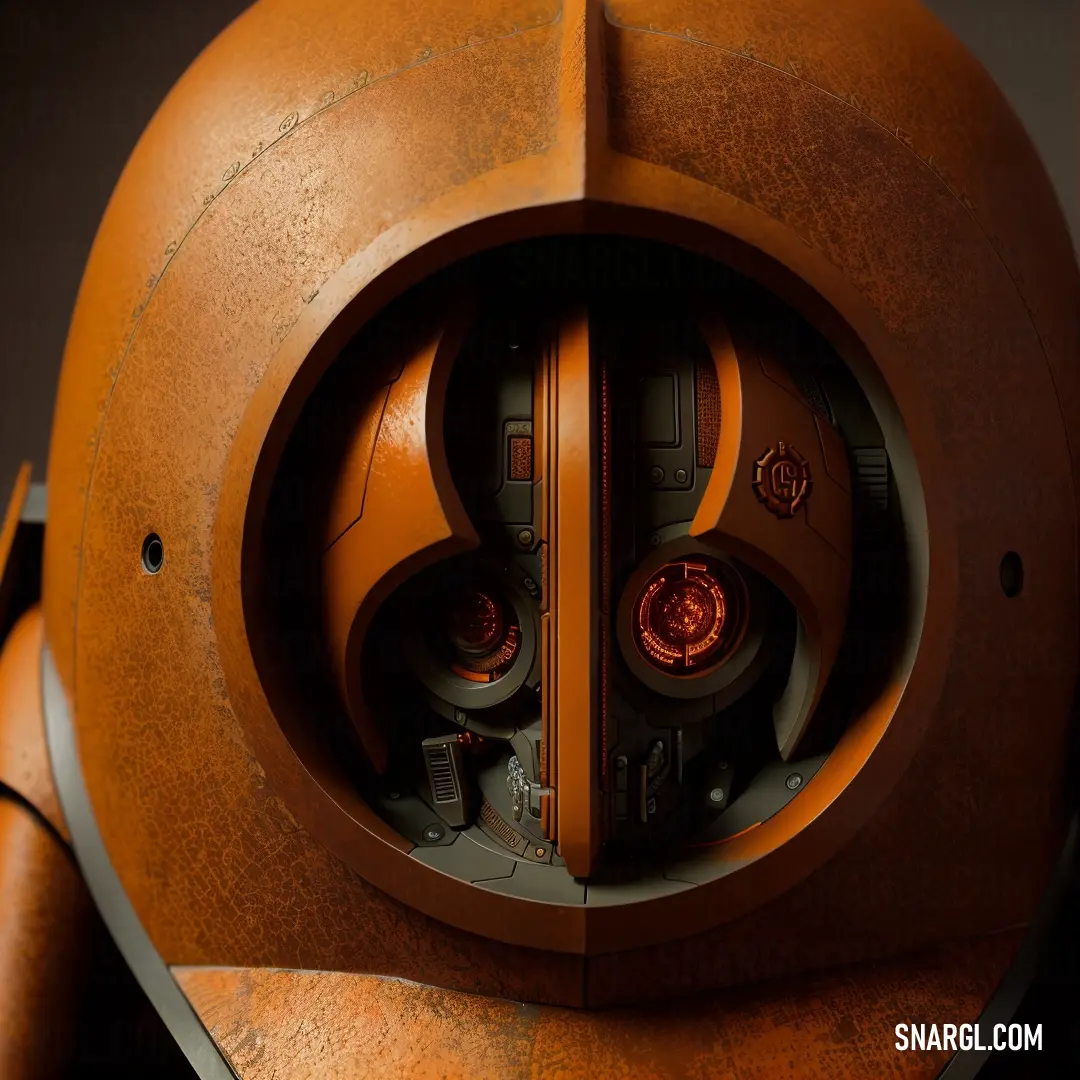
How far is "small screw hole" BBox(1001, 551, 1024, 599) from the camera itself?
3.00 feet

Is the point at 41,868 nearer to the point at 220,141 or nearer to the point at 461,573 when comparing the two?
the point at 461,573

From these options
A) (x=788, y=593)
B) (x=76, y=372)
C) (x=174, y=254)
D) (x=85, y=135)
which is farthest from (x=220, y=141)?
(x=85, y=135)

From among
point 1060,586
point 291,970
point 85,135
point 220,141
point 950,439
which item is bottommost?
point 291,970

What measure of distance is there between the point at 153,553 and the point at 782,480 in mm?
492

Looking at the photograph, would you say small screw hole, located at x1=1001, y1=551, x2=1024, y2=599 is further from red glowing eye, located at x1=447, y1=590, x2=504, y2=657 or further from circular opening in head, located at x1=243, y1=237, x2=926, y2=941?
red glowing eye, located at x1=447, y1=590, x2=504, y2=657

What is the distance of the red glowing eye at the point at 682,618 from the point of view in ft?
2.87

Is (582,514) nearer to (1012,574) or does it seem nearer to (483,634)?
(483,634)

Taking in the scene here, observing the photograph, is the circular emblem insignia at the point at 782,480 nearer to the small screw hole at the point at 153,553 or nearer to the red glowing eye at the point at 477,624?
the red glowing eye at the point at 477,624

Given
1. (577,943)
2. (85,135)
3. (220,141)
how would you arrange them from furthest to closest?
(85,135), (220,141), (577,943)

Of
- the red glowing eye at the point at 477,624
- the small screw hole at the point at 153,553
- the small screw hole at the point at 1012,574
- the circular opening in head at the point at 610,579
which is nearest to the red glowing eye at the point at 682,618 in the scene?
the circular opening in head at the point at 610,579

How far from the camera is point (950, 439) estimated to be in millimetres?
877

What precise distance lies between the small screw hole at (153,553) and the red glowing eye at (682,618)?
1.24 feet

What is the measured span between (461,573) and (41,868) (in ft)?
1.54

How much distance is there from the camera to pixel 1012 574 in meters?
0.92
